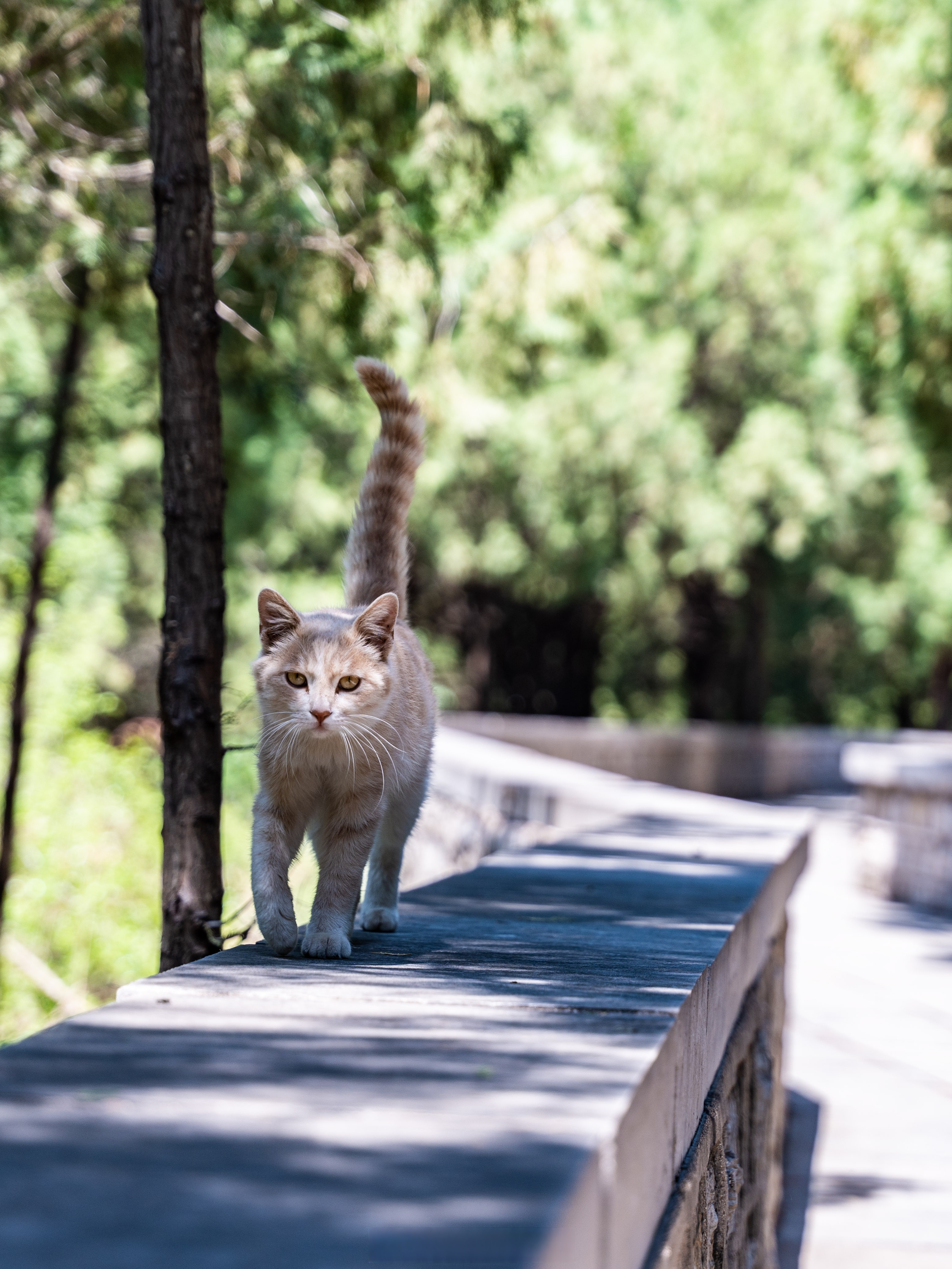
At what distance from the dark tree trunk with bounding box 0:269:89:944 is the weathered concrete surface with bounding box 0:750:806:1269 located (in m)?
5.81

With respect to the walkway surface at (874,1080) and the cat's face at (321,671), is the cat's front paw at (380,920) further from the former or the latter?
the walkway surface at (874,1080)

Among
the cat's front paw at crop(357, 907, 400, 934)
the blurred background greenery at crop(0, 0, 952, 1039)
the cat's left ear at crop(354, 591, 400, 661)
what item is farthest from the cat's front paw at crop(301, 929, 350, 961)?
the blurred background greenery at crop(0, 0, 952, 1039)

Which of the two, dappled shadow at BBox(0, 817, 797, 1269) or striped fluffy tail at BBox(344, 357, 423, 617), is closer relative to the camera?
dappled shadow at BBox(0, 817, 797, 1269)

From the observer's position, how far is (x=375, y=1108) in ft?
6.44

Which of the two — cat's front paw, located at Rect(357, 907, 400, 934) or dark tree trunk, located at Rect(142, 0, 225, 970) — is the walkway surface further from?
dark tree trunk, located at Rect(142, 0, 225, 970)

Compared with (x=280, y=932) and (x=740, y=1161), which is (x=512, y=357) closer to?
(x=740, y=1161)

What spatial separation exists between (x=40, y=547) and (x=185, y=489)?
17.0ft

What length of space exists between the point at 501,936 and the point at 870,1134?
4.01 m

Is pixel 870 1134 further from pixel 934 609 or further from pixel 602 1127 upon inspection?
pixel 934 609

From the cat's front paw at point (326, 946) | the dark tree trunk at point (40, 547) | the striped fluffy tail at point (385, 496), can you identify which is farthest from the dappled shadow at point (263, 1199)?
the dark tree trunk at point (40, 547)

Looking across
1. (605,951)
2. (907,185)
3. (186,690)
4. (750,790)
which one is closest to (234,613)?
(750,790)

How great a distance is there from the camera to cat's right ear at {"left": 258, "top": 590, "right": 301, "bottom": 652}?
375 centimetres

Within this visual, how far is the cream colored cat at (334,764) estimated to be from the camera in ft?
11.3

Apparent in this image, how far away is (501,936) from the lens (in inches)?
143
